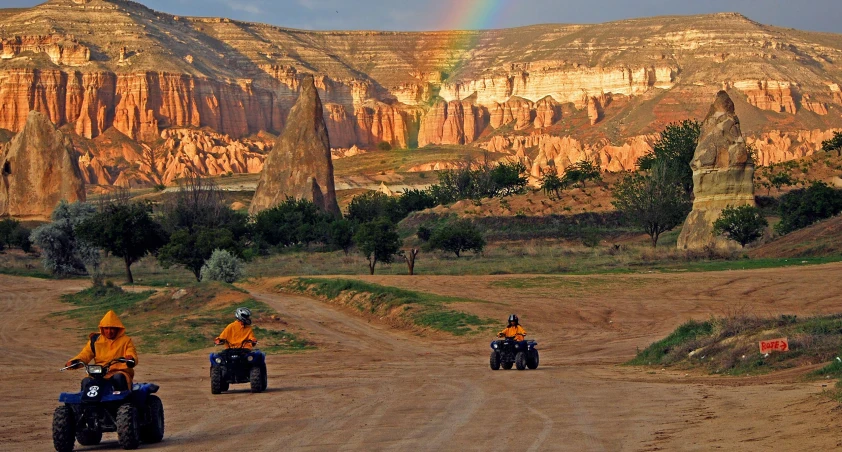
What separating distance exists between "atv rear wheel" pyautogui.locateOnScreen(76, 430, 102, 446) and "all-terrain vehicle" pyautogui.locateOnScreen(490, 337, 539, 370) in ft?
32.0

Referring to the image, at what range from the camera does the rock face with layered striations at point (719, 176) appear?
178ft

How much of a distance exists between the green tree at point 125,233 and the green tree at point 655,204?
86.7 feet

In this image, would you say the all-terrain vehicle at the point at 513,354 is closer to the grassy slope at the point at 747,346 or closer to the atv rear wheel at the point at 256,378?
the grassy slope at the point at 747,346

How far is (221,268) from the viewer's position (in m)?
48.3

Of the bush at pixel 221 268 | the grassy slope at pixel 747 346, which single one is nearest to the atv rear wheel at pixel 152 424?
the grassy slope at pixel 747 346

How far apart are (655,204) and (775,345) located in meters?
47.3

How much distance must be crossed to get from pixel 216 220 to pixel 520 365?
183ft

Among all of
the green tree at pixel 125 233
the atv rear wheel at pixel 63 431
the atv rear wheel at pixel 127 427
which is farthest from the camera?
the green tree at pixel 125 233

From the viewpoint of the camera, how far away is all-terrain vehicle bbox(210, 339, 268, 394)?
56.2 ft

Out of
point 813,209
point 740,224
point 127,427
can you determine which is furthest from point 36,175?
point 127,427

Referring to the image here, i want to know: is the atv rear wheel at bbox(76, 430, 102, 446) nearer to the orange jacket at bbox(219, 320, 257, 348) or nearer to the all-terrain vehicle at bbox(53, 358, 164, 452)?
the all-terrain vehicle at bbox(53, 358, 164, 452)

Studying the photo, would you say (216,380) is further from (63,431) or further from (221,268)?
(221,268)

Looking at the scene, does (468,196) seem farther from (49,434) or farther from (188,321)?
(49,434)

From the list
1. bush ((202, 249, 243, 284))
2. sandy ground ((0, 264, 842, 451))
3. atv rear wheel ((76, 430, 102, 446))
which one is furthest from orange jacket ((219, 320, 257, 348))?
bush ((202, 249, 243, 284))
